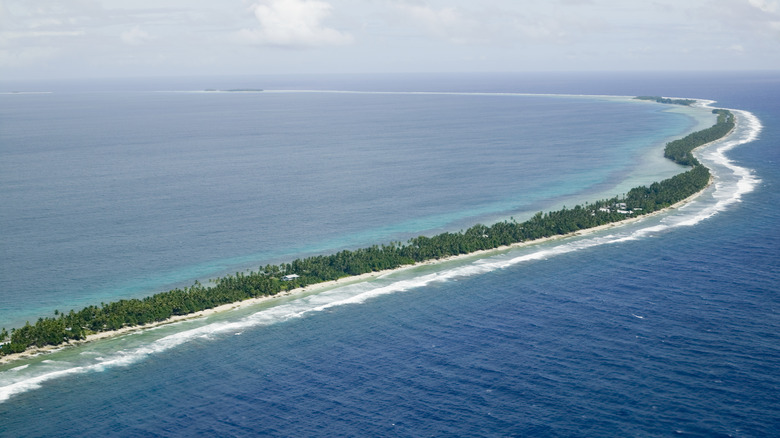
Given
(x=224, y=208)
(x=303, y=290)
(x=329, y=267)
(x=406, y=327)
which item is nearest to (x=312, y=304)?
(x=303, y=290)

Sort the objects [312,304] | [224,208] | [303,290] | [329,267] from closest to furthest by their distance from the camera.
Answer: [312,304], [303,290], [329,267], [224,208]

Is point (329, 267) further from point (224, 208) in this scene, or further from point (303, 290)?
point (224, 208)

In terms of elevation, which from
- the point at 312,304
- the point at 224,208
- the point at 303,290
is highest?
the point at 224,208

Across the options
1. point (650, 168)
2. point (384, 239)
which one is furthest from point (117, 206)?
point (650, 168)

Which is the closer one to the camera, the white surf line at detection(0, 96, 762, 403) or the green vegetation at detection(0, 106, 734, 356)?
the white surf line at detection(0, 96, 762, 403)

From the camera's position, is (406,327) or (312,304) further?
(312,304)

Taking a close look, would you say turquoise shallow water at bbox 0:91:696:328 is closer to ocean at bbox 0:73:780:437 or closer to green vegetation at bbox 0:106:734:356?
ocean at bbox 0:73:780:437

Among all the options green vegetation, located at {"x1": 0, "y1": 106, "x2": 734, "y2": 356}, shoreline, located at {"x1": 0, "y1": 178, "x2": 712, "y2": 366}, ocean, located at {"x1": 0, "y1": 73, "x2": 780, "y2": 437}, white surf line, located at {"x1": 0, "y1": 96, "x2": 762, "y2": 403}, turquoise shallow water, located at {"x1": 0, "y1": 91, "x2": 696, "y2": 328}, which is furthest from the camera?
turquoise shallow water, located at {"x1": 0, "y1": 91, "x2": 696, "y2": 328}

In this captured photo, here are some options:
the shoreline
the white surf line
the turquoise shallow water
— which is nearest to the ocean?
the white surf line

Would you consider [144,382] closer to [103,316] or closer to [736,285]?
[103,316]
